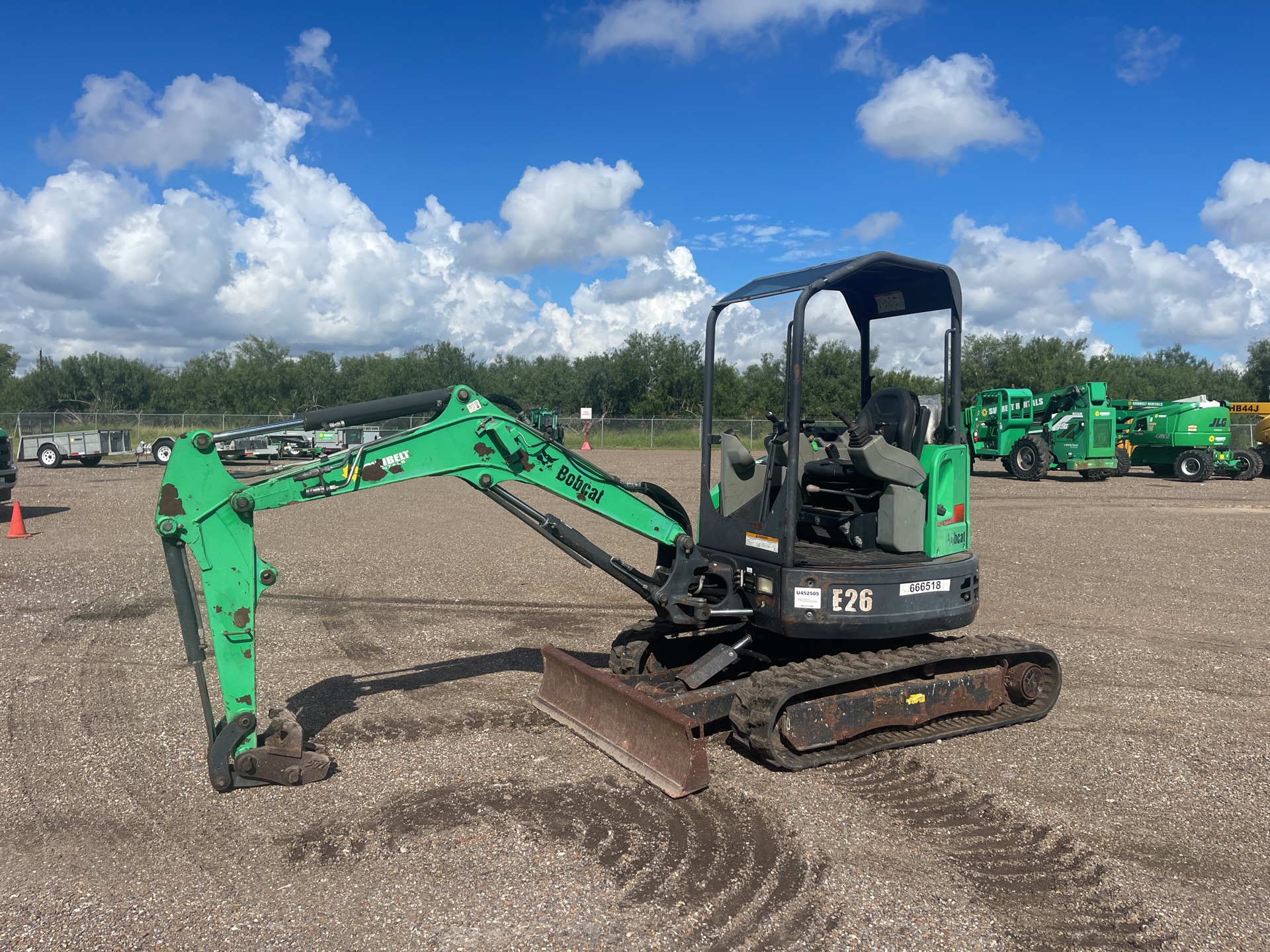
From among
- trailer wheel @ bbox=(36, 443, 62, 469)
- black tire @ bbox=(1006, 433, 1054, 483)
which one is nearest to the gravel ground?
black tire @ bbox=(1006, 433, 1054, 483)

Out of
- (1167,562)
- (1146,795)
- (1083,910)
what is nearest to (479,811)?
(1083,910)

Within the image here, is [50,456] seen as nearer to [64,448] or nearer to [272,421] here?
[64,448]

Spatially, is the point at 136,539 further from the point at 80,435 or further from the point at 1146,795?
the point at 80,435

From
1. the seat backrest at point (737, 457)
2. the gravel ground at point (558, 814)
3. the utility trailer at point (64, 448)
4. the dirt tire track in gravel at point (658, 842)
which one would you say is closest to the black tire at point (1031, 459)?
the gravel ground at point (558, 814)

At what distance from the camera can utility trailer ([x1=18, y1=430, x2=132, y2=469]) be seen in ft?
104

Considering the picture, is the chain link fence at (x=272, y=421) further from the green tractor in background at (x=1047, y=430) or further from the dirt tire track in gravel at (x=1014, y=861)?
the dirt tire track in gravel at (x=1014, y=861)

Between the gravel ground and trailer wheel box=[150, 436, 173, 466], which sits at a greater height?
trailer wheel box=[150, 436, 173, 466]

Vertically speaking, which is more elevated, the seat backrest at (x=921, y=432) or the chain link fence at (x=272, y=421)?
the chain link fence at (x=272, y=421)

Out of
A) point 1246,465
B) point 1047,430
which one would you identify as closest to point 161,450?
point 1047,430

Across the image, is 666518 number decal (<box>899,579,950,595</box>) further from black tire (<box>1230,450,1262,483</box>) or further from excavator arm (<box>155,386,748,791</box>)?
black tire (<box>1230,450,1262,483</box>)

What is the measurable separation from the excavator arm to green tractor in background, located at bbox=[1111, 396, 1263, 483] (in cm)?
2628

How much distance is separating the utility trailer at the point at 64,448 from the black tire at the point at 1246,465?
3798cm

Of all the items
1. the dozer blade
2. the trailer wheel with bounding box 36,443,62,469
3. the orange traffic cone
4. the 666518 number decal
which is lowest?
the dozer blade

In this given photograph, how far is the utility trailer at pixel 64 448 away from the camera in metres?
31.6
